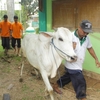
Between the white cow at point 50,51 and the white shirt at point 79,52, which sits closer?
the white cow at point 50,51

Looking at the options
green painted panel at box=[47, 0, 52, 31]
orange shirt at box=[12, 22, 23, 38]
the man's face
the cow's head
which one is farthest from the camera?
orange shirt at box=[12, 22, 23, 38]

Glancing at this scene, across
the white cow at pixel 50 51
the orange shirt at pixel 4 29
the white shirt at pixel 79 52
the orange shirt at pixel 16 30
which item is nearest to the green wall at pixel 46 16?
the orange shirt at pixel 16 30

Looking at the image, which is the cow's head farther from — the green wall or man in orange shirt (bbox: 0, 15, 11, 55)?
man in orange shirt (bbox: 0, 15, 11, 55)

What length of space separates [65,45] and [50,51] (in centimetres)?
49

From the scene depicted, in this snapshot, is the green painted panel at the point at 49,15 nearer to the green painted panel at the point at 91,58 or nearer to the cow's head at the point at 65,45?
the green painted panel at the point at 91,58

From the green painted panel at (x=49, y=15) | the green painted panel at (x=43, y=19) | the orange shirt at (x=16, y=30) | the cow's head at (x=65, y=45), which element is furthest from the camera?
the orange shirt at (x=16, y=30)

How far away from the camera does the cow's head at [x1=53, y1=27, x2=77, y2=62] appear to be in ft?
11.1

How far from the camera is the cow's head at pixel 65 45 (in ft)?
11.1

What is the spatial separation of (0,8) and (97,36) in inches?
713

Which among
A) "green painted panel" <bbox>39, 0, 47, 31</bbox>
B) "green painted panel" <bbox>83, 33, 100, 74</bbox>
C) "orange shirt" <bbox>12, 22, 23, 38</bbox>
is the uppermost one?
"green painted panel" <bbox>39, 0, 47, 31</bbox>

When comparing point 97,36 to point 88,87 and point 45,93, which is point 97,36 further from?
point 45,93

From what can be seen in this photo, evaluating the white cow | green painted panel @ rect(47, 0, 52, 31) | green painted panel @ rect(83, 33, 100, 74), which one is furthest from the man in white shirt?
green painted panel @ rect(47, 0, 52, 31)

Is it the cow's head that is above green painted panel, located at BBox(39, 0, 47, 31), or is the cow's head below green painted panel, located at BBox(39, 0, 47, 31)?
below

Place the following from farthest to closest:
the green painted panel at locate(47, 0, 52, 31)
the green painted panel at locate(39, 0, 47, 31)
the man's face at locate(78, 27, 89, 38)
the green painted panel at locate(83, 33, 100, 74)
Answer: the green painted panel at locate(39, 0, 47, 31) < the green painted panel at locate(47, 0, 52, 31) < the green painted panel at locate(83, 33, 100, 74) < the man's face at locate(78, 27, 89, 38)
